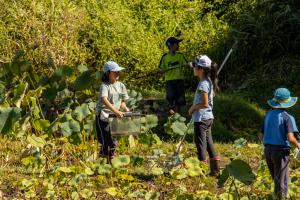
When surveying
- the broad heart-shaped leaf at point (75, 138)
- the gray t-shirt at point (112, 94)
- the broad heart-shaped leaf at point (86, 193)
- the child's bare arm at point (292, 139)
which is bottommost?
the broad heart-shaped leaf at point (86, 193)

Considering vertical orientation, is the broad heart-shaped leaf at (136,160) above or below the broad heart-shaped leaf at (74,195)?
above

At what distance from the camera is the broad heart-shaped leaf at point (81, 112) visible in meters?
→ 7.14

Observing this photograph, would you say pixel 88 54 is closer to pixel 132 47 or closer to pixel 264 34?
pixel 132 47

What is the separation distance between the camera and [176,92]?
10.6 m

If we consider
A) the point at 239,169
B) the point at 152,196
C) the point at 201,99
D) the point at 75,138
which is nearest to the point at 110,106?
the point at 75,138

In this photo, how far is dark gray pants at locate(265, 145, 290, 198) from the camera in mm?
5770

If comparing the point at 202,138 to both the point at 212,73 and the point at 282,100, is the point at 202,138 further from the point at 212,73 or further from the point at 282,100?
the point at 282,100

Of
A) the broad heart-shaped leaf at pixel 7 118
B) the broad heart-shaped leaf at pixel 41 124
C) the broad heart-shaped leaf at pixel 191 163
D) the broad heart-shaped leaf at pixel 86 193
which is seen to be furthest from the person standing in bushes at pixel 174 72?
the broad heart-shaped leaf at pixel 86 193

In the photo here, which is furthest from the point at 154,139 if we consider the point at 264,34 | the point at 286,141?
the point at 264,34

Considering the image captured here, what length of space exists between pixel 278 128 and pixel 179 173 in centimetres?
109

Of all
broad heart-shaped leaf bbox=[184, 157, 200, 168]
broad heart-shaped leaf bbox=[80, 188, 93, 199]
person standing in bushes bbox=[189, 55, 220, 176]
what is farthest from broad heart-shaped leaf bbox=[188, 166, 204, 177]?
broad heart-shaped leaf bbox=[80, 188, 93, 199]

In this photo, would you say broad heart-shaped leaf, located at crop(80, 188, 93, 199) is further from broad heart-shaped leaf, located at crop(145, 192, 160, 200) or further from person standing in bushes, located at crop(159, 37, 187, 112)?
person standing in bushes, located at crop(159, 37, 187, 112)

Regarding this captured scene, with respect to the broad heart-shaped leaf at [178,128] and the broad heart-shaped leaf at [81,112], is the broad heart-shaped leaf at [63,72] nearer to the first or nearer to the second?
the broad heart-shaped leaf at [81,112]

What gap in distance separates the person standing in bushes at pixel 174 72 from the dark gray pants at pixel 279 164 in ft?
14.1
